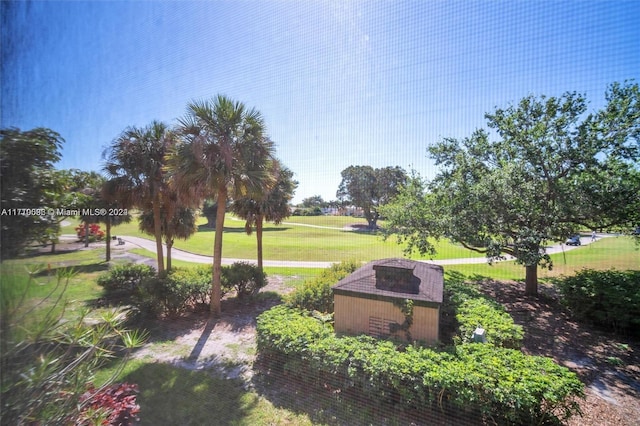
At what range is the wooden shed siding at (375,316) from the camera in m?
2.40

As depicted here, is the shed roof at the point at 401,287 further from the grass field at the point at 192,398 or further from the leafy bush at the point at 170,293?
the leafy bush at the point at 170,293

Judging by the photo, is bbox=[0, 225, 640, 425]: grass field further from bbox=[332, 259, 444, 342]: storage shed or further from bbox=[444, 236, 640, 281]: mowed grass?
bbox=[444, 236, 640, 281]: mowed grass

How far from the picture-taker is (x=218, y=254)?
139 inches

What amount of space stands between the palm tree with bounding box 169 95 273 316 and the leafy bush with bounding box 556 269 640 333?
489 centimetres

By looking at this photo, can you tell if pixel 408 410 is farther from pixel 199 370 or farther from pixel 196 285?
pixel 196 285

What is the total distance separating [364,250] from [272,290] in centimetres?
238

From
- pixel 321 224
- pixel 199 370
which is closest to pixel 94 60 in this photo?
pixel 199 370

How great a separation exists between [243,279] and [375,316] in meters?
2.87

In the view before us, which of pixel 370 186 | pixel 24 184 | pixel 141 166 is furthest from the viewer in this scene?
pixel 141 166

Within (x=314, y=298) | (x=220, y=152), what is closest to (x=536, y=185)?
(x=314, y=298)

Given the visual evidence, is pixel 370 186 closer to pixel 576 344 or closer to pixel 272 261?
pixel 576 344

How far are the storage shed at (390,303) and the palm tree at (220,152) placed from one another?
77.6 inches

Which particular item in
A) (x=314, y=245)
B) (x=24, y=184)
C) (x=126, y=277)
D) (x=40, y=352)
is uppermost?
(x=24, y=184)

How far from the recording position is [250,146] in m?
3.38
